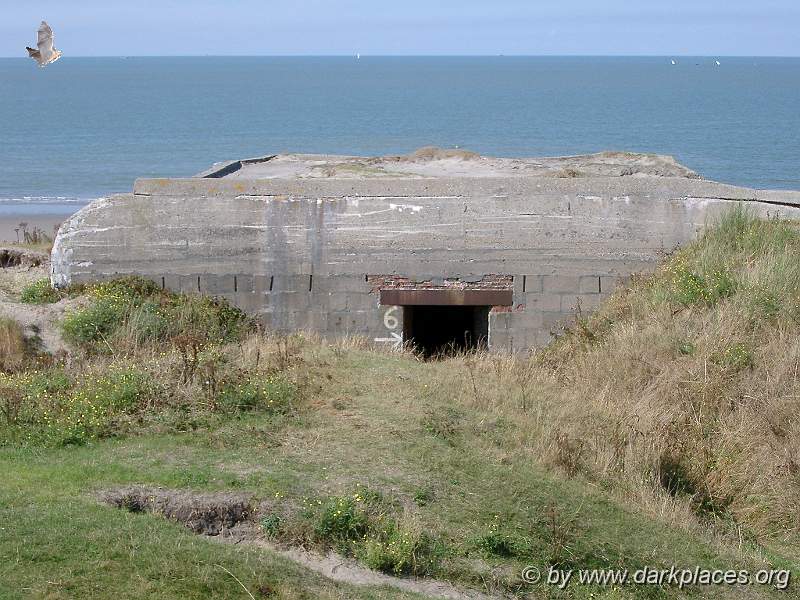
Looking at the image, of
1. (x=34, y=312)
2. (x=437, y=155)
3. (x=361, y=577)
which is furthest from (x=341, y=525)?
(x=437, y=155)

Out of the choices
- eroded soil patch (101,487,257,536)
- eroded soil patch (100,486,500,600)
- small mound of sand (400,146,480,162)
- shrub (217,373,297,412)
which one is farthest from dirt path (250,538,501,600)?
small mound of sand (400,146,480,162)

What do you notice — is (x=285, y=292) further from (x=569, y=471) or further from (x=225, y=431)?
(x=569, y=471)

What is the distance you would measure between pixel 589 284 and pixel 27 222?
2357 centimetres

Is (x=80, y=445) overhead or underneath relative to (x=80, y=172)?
underneath

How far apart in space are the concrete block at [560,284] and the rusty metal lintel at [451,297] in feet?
1.52

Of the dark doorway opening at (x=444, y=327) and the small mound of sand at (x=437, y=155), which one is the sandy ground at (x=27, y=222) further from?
the dark doorway opening at (x=444, y=327)

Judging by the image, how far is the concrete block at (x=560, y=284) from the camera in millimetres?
12844

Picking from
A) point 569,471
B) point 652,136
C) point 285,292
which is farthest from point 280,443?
point 652,136

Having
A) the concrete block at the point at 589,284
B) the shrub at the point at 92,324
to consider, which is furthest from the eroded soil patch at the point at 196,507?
the concrete block at the point at 589,284

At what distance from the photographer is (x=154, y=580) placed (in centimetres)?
576

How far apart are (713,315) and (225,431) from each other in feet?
18.6

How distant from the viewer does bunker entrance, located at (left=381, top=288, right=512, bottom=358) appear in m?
12.9

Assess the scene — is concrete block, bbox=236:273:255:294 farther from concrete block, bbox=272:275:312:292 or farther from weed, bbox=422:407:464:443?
weed, bbox=422:407:464:443
